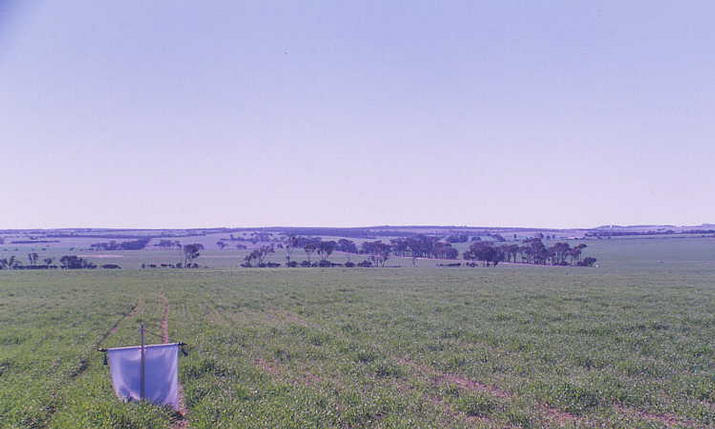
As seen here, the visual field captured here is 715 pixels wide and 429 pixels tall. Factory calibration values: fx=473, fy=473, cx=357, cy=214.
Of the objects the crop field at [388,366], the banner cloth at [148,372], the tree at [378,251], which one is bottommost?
the tree at [378,251]

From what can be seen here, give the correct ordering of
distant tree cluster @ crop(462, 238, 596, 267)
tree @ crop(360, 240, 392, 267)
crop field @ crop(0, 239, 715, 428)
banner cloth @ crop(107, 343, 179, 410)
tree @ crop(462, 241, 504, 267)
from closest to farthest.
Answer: banner cloth @ crop(107, 343, 179, 410)
crop field @ crop(0, 239, 715, 428)
tree @ crop(462, 241, 504, 267)
distant tree cluster @ crop(462, 238, 596, 267)
tree @ crop(360, 240, 392, 267)

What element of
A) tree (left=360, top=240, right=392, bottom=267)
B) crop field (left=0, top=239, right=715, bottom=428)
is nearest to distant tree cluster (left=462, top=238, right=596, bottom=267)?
tree (left=360, top=240, right=392, bottom=267)

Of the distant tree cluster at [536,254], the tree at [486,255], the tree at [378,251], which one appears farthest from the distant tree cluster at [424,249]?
the distant tree cluster at [536,254]

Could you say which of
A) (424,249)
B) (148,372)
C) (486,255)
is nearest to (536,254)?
(486,255)

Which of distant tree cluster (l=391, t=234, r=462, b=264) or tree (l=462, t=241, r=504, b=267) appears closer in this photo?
tree (l=462, t=241, r=504, b=267)

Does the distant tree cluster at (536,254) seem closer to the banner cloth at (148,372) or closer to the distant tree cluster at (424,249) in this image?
the distant tree cluster at (424,249)

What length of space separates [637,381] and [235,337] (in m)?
15.4

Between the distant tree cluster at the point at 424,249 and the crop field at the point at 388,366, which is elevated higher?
the crop field at the point at 388,366

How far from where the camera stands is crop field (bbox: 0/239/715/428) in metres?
10.7

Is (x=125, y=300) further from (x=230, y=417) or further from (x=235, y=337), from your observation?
(x=230, y=417)

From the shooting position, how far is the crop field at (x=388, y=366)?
1072cm

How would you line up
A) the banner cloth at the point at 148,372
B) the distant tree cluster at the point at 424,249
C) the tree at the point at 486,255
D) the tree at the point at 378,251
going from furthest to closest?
the distant tree cluster at the point at 424,249 < the tree at the point at 378,251 < the tree at the point at 486,255 < the banner cloth at the point at 148,372

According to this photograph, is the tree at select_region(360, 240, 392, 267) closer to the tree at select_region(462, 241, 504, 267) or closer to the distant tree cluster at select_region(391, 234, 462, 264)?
the distant tree cluster at select_region(391, 234, 462, 264)

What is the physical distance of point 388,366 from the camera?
15.2m
